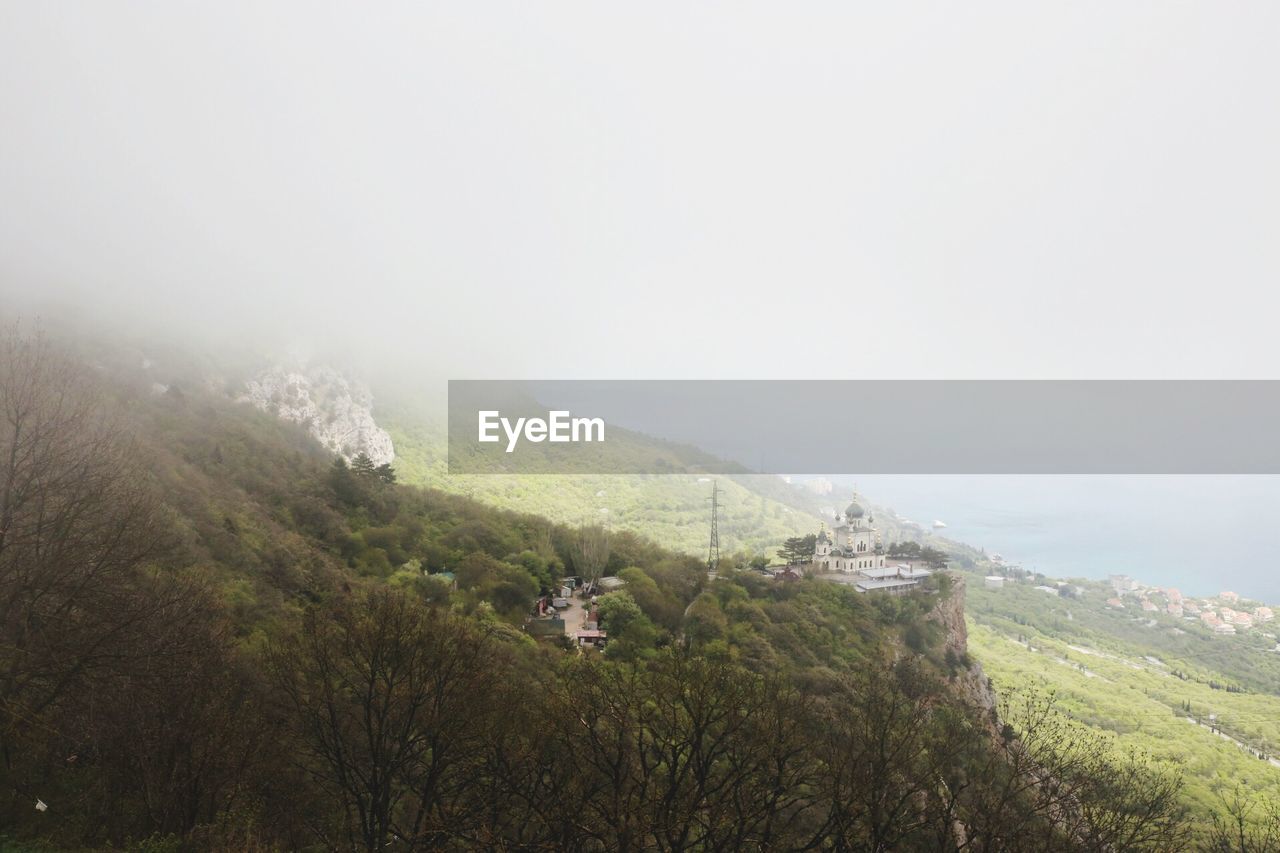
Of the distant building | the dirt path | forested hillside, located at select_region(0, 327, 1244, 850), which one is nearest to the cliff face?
forested hillside, located at select_region(0, 327, 1244, 850)

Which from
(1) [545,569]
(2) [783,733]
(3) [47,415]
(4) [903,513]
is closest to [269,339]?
(1) [545,569]

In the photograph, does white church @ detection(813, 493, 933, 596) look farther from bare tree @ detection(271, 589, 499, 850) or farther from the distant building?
the distant building

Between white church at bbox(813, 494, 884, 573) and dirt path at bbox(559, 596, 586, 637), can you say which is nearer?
dirt path at bbox(559, 596, 586, 637)

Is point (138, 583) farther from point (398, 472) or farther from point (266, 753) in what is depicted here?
point (398, 472)

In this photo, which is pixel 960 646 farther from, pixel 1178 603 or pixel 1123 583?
pixel 1123 583

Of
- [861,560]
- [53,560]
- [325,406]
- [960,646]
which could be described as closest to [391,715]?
[53,560]
